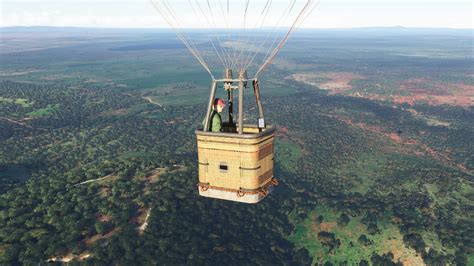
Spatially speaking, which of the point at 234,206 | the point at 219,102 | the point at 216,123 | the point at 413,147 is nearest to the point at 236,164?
the point at 216,123

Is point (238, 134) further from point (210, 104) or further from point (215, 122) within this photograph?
point (210, 104)

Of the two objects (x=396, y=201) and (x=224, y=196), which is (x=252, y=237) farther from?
(x=224, y=196)

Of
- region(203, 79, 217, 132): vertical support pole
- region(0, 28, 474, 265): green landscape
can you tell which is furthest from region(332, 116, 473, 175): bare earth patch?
region(203, 79, 217, 132): vertical support pole

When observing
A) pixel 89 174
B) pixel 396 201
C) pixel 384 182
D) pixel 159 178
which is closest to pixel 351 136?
→ pixel 384 182

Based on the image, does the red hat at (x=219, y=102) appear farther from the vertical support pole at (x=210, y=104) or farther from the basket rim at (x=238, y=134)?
the basket rim at (x=238, y=134)

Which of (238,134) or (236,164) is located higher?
(238,134)

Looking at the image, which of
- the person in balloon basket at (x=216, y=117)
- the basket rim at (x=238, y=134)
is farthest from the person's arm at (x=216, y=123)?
the basket rim at (x=238, y=134)

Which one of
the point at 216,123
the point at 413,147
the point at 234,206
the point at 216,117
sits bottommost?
the point at 413,147

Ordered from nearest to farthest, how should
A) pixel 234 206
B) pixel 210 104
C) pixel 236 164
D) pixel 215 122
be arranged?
pixel 210 104
pixel 236 164
pixel 215 122
pixel 234 206

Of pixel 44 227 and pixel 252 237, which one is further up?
pixel 44 227
